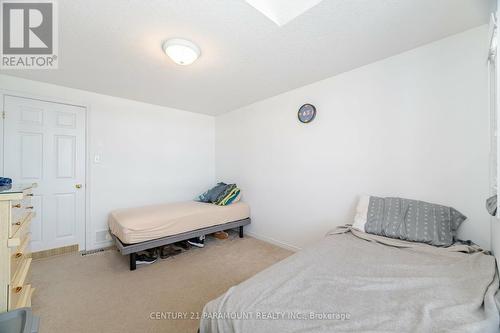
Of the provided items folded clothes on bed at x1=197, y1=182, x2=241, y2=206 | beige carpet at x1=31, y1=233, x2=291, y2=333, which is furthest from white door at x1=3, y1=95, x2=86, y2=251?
folded clothes on bed at x1=197, y1=182, x2=241, y2=206

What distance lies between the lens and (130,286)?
201 centimetres

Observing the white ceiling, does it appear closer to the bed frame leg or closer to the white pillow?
the white pillow

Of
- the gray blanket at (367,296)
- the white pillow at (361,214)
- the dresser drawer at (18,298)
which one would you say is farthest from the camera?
the white pillow at (361,214)

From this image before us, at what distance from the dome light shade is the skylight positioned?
0.67m

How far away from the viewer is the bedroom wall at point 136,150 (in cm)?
291

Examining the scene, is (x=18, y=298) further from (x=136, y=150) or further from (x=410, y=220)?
(x=410, y=220)

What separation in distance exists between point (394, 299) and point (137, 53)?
106 inches

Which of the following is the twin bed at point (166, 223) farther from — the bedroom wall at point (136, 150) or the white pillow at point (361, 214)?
the white pillow at point (361, 214)

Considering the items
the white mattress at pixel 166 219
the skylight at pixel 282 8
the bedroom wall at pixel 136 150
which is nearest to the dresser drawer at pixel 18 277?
the white mattress at pixel 166 219

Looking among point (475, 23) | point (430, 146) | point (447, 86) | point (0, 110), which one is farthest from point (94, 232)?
point (475, 23)

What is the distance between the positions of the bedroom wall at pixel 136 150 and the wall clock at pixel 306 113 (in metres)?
2.13

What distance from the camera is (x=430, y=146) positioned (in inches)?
71.8

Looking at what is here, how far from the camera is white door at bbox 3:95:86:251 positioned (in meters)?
2.46

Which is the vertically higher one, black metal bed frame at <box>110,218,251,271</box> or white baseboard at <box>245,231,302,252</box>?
black metal bed frame at <box>110,218,251,271</box>
